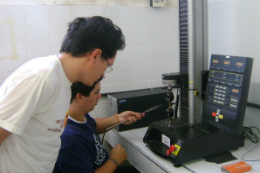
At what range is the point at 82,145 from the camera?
4.65ft

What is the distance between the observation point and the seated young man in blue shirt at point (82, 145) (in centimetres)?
135

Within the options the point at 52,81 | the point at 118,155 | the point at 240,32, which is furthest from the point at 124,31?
the point at 52,81

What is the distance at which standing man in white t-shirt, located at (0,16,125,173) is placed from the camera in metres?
0.98

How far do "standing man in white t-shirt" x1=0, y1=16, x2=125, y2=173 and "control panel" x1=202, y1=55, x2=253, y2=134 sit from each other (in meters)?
0.66

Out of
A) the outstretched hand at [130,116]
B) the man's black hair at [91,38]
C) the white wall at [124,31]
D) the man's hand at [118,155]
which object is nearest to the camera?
the man's black hair at [91,38]

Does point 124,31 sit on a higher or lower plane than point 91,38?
higher

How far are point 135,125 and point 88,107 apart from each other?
0.58 metres

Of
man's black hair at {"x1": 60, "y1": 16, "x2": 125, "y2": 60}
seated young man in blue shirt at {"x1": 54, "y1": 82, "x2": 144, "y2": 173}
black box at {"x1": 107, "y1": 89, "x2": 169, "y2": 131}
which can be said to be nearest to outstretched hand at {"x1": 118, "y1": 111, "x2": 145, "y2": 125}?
black box at {"x1": 107, "y1": 89, "x2": 169, "y2": 131}

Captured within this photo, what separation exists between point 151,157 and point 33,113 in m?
0.77

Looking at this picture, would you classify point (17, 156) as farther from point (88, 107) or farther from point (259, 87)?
point (259, 87)

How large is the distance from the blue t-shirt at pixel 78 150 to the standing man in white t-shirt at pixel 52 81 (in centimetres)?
21

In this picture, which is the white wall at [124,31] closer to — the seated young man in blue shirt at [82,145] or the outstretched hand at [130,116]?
the outstretched hand at [130,116]

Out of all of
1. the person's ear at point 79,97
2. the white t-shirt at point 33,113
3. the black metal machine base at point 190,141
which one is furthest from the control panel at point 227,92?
the white t-shirt at point 33,113

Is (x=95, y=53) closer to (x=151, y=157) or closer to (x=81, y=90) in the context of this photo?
(x=81, y=90)
